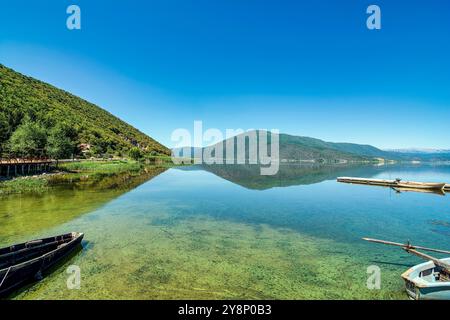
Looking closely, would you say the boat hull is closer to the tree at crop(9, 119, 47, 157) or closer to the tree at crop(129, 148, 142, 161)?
the tree at crop(9, 119, 47, 157)

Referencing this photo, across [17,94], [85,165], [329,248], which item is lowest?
[329,248]

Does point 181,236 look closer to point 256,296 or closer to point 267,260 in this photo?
point 267,260

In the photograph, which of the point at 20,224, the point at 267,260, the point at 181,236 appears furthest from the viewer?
the point at 20,224

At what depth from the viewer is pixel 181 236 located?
20.9 m

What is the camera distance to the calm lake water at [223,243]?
12.3 m

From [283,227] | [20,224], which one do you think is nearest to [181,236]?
[283,227]

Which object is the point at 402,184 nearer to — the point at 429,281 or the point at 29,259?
the point at 429,281

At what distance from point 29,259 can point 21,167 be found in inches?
2397

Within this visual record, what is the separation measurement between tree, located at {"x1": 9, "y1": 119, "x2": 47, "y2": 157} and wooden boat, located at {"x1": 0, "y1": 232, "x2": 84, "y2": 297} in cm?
6152

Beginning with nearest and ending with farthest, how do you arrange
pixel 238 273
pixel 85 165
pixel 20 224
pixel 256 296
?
pixel 256 296
pixel 238 273
pixel 20 224
pixel 85 165

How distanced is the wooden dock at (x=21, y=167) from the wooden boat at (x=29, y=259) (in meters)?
49.1

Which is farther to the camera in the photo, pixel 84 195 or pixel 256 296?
pixel 84 195

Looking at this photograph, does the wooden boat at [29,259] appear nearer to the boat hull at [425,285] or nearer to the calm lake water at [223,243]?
the calm lake water at [223,243]

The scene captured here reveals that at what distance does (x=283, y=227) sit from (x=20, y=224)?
83.6 ft
